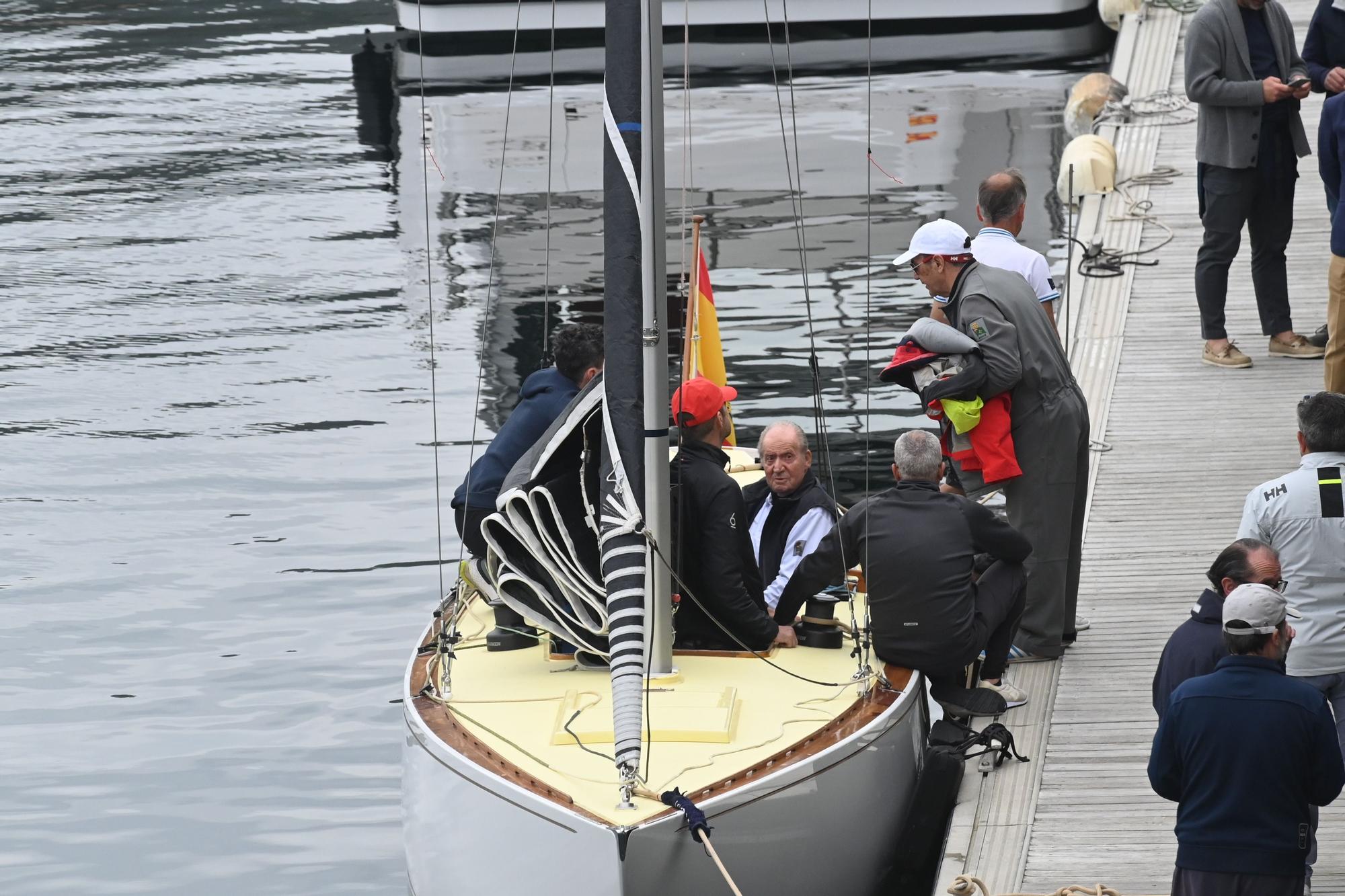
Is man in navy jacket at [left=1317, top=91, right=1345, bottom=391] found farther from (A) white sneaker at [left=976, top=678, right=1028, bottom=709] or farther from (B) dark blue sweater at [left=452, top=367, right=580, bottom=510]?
(B) dark blue sweater at [left=452, top=367, right=580, bottom=510]

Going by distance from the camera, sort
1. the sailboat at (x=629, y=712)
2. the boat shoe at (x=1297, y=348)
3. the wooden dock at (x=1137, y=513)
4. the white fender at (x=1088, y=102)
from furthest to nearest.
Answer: the white fender at (x=1088, y=102) → the boat shoe at (x=1297, y=348) → the wooden dock at (x=1137, y=513) → the sailboat at (x=629, y=712)

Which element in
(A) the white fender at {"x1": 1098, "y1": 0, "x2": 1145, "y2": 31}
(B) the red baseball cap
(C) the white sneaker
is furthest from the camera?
(A) the white fender at {"x1": 1098, "y1": 0, "x2": 1145, "y2": 31}

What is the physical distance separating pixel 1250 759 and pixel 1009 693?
259 cm

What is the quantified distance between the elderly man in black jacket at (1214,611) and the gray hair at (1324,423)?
46 cm

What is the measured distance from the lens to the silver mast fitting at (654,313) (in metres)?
5.69

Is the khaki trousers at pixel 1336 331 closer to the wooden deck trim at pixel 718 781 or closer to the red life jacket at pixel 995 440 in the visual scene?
the red life jacket at pixel 995 440

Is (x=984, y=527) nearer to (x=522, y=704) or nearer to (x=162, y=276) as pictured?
(x=522, y=704)

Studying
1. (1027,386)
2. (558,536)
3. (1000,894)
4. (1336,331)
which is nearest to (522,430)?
(558,536)

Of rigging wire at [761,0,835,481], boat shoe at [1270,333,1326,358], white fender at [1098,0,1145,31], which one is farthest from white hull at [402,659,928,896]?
white fender at [1098,0,1145,31]

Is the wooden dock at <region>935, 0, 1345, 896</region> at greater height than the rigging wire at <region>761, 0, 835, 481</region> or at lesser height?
lesser

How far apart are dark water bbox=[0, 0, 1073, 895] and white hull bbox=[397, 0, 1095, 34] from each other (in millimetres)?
1759

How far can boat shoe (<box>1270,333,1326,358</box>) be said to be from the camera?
1030 centimetres

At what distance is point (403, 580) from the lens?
11.6 meters

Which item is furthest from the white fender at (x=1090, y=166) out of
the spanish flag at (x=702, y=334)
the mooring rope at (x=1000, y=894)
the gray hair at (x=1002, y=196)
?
the mooring rope at (x=1000, y=894)
